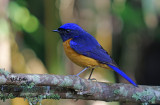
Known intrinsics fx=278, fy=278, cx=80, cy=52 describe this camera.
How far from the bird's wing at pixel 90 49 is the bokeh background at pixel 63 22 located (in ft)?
4.00

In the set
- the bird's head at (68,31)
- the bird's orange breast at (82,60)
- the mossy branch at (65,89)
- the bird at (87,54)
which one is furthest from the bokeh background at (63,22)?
the mossy branch at (65,89)

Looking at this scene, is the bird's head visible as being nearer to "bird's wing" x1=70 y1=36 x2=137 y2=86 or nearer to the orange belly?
"bird's wing" x1=70 y1=36 x2=137 y2=86

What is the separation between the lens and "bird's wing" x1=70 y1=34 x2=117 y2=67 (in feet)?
13.9

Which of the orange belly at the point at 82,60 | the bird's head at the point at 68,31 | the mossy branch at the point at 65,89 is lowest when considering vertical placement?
the mossy branch at the point at 65,89

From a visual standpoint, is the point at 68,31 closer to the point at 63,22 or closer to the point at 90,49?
the point at 90,49

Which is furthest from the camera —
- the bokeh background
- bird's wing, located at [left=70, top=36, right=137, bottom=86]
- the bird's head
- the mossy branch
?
the bokeh background

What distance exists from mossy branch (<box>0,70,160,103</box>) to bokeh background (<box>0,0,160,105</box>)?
200 cm

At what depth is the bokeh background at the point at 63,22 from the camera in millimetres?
5402

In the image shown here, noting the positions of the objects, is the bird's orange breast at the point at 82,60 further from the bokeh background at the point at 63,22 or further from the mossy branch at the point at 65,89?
the bokeh background at the point at 63,22

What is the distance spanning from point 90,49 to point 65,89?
1323mm

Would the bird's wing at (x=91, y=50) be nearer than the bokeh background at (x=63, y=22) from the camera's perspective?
Yes

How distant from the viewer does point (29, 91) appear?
3037 millimetres

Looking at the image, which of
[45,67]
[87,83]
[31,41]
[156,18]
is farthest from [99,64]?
[156,18]

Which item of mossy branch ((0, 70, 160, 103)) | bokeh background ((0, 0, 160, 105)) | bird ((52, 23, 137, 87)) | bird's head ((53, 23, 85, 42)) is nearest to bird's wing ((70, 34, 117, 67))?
bird ((52, 23, 137, 87))
